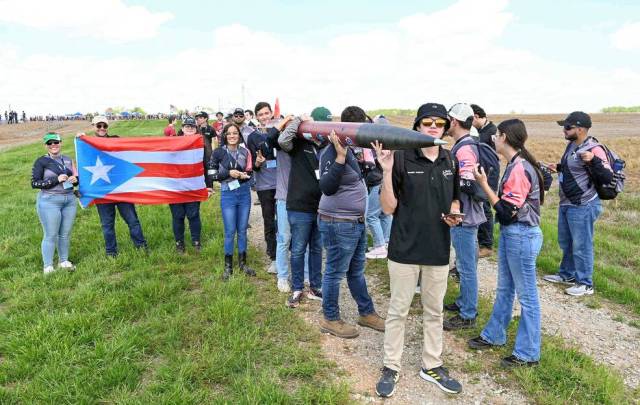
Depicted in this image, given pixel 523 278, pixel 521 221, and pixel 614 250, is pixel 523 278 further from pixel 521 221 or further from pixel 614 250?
pixel 614 250

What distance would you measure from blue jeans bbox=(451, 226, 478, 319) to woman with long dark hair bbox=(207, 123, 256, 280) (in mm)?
3250

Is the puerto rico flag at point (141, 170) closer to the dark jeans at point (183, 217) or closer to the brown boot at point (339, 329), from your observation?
the dark jeans at point (183, 217)

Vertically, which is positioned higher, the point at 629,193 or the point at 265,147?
the point at 265,147

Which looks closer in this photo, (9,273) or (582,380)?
(582,380)

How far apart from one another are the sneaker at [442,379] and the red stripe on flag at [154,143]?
5.83 meters

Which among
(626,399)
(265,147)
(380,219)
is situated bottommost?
(626,399)

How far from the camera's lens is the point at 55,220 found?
22.5ft

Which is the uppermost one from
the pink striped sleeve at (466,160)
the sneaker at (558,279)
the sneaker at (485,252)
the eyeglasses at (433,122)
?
the eyeglasses at (433,122)

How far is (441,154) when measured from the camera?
4.00 meters

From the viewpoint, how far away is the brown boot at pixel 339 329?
502cm

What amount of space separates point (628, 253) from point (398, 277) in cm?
648

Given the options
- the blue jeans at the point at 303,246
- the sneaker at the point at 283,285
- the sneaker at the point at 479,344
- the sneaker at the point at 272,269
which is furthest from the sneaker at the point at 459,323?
the sneaker at the point at 272,269

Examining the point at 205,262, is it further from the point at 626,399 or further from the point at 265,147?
the point at 626,399

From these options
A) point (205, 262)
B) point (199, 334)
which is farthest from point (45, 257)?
point (199, 334)
